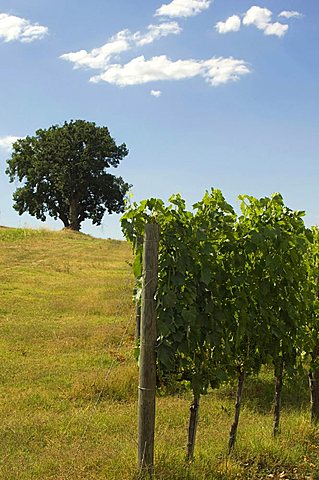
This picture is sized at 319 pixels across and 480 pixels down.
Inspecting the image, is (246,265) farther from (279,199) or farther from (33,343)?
(33,343)

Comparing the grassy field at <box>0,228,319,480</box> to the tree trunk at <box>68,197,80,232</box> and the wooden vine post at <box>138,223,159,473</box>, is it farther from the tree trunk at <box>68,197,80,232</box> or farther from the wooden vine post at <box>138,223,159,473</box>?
the tree trunk at <box>68,197,80,232</box>

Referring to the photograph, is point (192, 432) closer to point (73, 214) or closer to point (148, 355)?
point (148, 355)

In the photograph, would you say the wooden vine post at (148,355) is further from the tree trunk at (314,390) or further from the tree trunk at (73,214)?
the tree trunk at (73,214)

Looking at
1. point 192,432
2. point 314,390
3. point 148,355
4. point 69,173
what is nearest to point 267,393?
point 314,390

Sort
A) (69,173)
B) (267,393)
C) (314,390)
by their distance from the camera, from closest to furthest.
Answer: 1. (314,390)
2. (267,393)
3. (69,173)

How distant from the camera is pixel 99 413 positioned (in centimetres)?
943

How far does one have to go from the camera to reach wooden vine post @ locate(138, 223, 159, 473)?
5.90 meters

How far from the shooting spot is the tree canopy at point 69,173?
56562 mm

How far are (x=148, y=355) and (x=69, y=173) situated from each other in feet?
169

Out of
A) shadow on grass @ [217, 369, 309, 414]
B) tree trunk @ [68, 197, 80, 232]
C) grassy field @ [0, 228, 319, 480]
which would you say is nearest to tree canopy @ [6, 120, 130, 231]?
tree trunk @ [68, 197, 80, 232]

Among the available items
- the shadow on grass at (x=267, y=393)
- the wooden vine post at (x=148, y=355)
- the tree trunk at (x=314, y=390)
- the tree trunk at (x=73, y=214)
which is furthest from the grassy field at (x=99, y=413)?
the tree trunk at (x=73, y=214)

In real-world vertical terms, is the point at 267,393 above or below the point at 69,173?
below

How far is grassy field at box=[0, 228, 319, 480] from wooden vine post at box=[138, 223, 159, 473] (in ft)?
0.93

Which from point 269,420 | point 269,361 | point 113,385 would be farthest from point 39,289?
point 269,361
